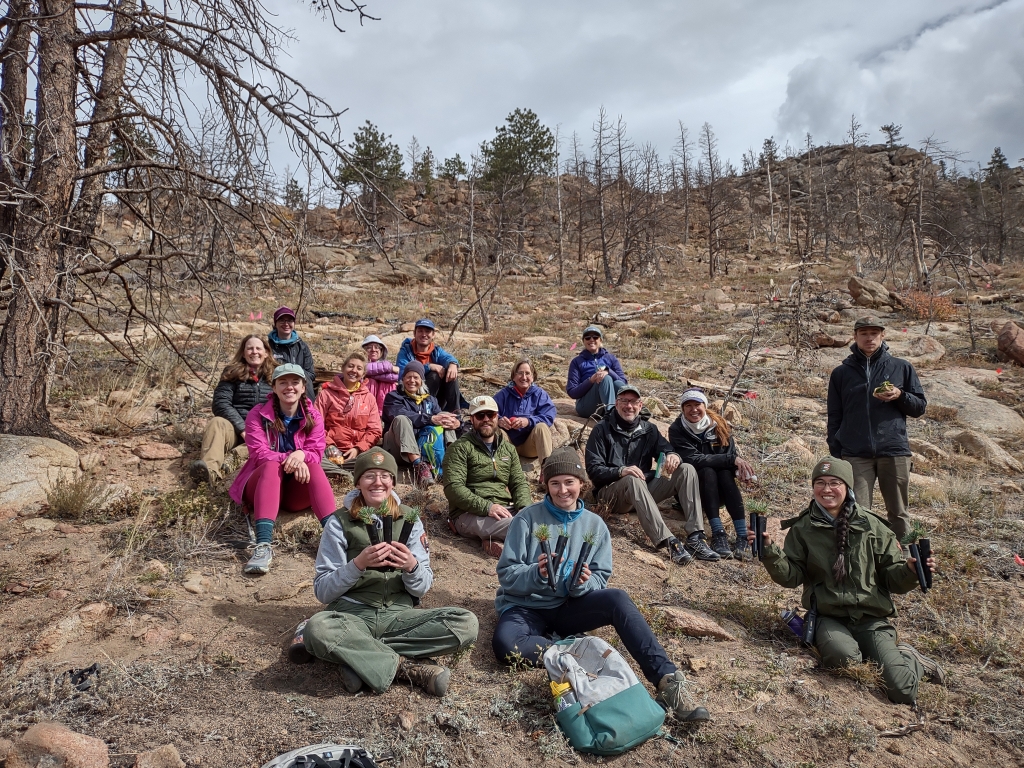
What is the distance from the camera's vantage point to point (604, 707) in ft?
9.48

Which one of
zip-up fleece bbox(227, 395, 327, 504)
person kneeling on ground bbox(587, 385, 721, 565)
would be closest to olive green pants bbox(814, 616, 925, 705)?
person kneeling on ground bbox(587, 385, 721, 565)

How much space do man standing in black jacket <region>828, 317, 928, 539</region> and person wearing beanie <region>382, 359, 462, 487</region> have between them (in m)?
3.39

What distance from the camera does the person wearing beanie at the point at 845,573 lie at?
3641 millimetres

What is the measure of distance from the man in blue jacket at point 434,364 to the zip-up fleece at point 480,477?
134 centimetres

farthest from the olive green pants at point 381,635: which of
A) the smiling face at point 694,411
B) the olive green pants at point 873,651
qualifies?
the smiling face at point 694,411

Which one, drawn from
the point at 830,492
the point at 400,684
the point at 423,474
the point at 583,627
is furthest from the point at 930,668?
the point at 423,474

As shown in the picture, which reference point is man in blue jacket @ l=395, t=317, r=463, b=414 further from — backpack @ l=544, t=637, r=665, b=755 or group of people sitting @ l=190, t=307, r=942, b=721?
backpack @ l=544, t=637, r=665, b=755

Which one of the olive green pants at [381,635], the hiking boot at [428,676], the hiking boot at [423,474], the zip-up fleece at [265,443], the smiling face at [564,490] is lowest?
the hiking boot at [428,676]

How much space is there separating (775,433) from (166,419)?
23.3 ft

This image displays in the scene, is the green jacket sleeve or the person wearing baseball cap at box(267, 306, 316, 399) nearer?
the green jacket sleeve

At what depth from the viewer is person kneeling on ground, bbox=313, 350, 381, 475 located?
5879 millimetres

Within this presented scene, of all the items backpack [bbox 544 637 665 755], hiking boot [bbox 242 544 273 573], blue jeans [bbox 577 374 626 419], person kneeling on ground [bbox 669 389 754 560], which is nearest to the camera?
backpack [bbox 544 637 665 755]

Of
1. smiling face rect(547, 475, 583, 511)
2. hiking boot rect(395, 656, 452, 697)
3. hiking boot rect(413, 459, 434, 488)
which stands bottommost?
hiking boot rect(395, 656, 452, 697)

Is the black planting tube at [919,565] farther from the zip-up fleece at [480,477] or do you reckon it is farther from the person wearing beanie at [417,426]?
the person wearing beanie at [417,426]
